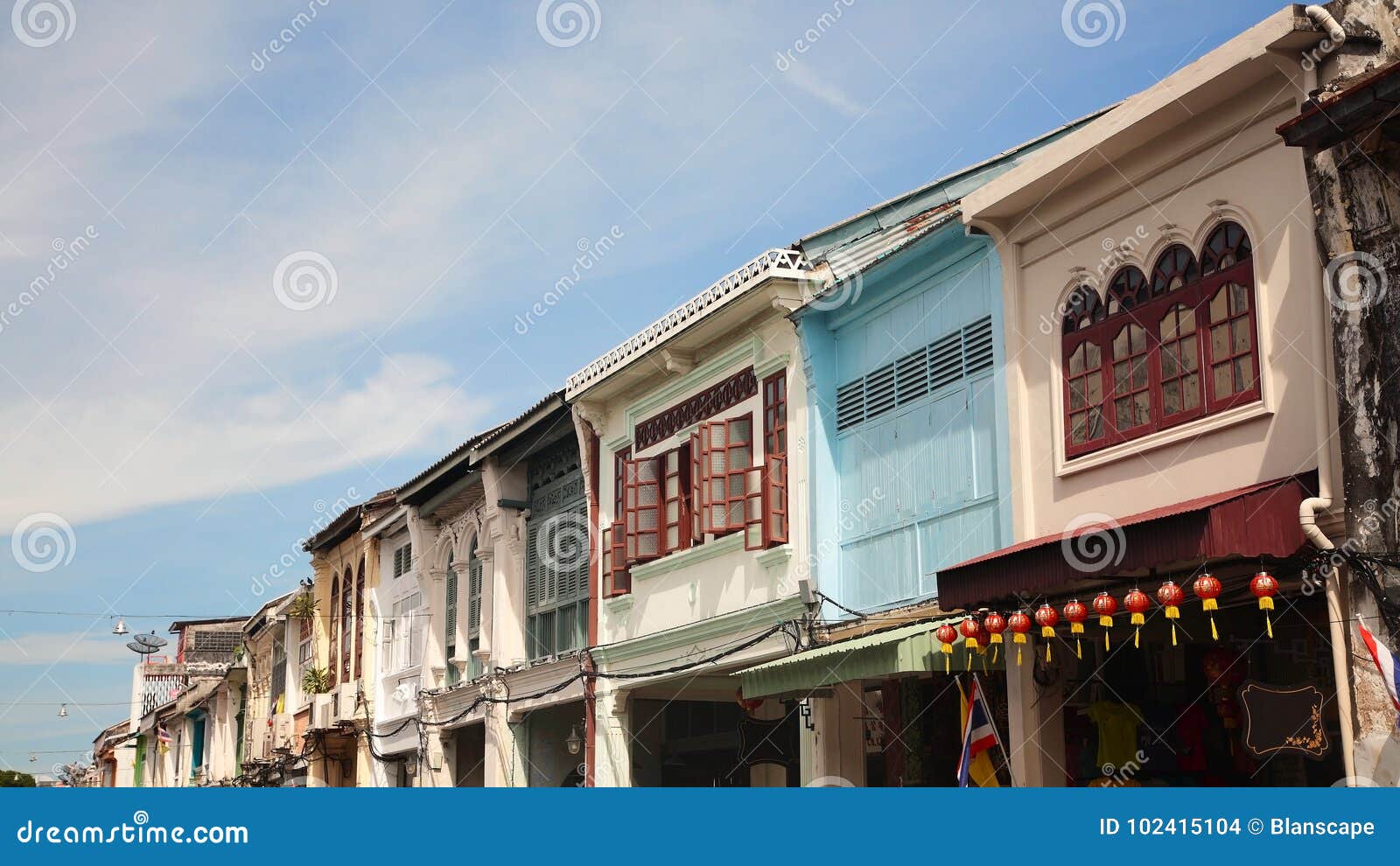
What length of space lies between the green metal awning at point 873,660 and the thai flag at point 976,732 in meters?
0.31

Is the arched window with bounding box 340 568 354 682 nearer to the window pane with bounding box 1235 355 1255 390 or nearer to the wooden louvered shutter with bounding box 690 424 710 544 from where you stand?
the wooden louvered shutter with bounding box 690 424 710 544

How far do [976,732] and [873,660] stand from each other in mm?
1184

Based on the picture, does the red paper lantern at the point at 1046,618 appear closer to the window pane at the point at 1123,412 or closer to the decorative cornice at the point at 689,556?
the window pane at the point at 1123,412

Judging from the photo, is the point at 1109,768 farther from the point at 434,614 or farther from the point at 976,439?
the point at 434,614

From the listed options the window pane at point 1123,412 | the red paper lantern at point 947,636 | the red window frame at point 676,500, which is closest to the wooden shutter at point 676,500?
the red window frame at point 676,500

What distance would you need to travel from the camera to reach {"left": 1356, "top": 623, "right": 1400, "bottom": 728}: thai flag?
8.94 meters

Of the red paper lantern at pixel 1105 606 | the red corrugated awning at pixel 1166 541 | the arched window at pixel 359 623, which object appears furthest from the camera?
the arched window at pixel 359 623

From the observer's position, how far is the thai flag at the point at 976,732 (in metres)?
13.0

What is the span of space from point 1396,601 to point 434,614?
19045 millimetres

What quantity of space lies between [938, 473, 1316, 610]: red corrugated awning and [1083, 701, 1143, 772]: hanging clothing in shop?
1709mm

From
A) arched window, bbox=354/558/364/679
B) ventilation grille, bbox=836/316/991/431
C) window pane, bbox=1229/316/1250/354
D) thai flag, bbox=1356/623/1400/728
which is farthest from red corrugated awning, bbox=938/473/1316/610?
arched window, bbox=354/558/364/679

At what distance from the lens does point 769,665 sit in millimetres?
14305

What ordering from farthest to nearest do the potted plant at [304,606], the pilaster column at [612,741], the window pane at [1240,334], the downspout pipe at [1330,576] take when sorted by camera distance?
the potted plant at [304,606], the pilaster column at [612,741], the window pane at [1240,334], the downspout pipe at [1330,576]

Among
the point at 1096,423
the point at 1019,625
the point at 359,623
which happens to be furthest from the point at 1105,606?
the point at 359,623
